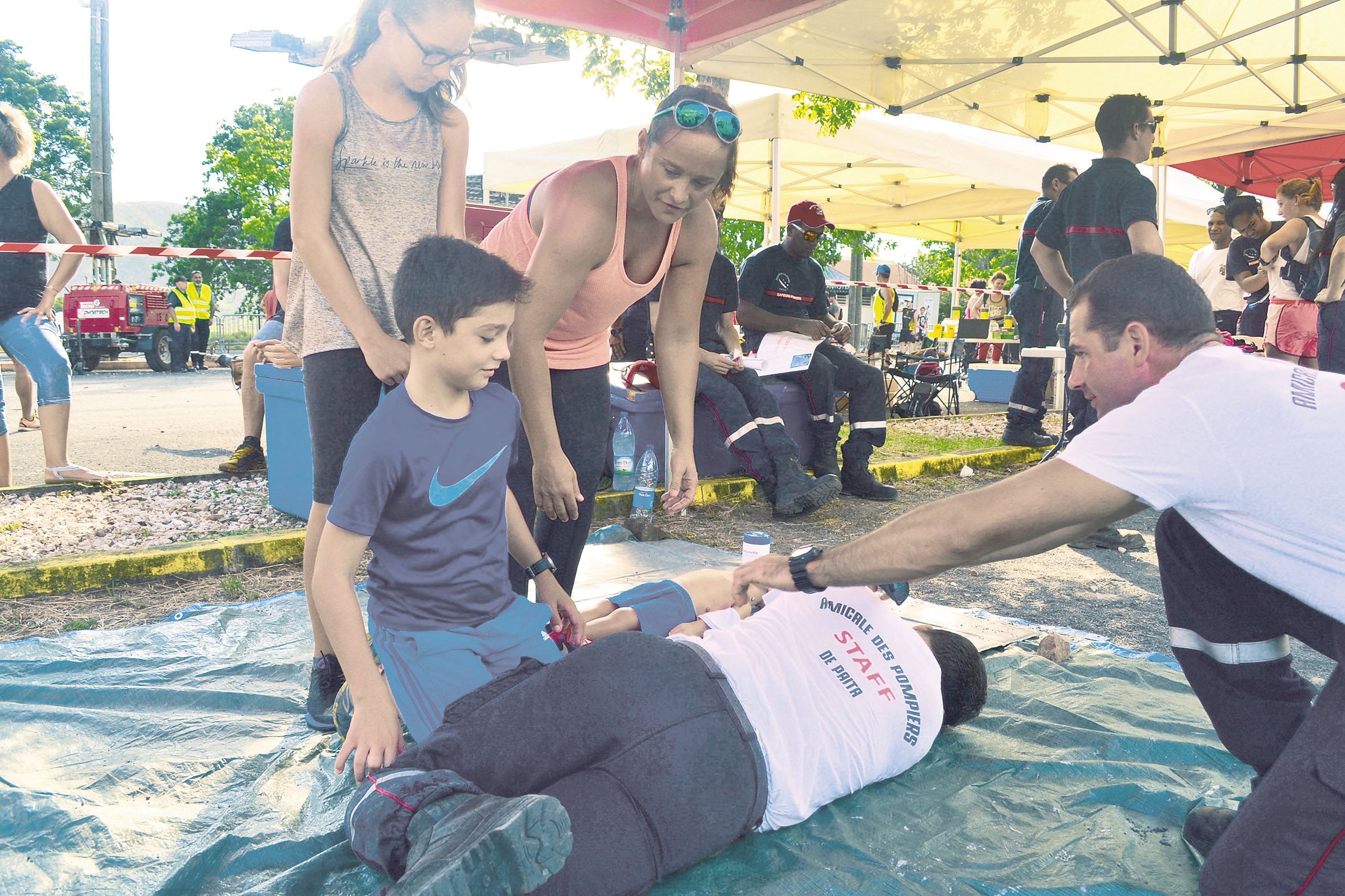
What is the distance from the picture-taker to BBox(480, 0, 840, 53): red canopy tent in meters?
5.13

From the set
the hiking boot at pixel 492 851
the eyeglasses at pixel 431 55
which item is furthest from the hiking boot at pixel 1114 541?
the hiking boot at pixel 492 851

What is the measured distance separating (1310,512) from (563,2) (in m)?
4.73

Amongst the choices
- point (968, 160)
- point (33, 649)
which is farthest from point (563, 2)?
point (968, 160)

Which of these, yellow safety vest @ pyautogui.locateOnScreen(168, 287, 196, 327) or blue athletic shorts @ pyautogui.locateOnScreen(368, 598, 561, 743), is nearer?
blue athletic shorts @ pyautogui.locateOnScreen(368, 598, 561, 743)

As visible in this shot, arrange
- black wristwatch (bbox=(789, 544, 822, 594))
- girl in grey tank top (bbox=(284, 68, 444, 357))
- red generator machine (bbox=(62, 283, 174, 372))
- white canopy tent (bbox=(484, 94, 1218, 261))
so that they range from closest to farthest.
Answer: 1. black wristwatch (bbox=(789, 544, 822, 594))
2. girl in grey tank top (bbox=(284, 68, 444, 357))
3. white canopy tent (bbox=(484, 94, 1218, 261))
4. red generator machine (bbox=(62, 283, 174, 372))

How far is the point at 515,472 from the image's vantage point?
273 cm

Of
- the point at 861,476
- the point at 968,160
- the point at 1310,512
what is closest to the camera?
the point at 1310,512

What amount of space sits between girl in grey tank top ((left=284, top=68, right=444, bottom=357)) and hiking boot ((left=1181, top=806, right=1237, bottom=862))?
2240 mm

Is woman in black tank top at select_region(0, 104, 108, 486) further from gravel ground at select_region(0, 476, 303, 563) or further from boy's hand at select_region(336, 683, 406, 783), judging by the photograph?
boy's hand at select_region(336, 683, 406, 783)

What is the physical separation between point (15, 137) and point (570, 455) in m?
4.06

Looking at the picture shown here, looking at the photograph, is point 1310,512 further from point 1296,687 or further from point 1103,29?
point 1103,29

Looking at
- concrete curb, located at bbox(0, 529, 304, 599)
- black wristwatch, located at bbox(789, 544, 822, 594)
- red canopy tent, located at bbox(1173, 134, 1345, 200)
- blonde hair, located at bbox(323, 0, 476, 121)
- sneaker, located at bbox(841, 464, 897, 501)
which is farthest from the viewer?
red canopy tent, located at bbox(1173, 134, 1345, 200)

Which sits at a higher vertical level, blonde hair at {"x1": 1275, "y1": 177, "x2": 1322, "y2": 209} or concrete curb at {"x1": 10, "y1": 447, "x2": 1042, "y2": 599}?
blonde hair at {"x1": 1275, "y1": 177, "x2": 1322, "y2": 209}

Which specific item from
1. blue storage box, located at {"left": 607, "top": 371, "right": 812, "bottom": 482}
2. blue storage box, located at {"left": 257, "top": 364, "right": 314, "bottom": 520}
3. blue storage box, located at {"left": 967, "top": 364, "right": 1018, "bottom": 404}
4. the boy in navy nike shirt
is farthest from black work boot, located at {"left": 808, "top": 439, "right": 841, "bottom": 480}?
blue storage box, located at {"left": 967, "top": 364, "right": 1018, "bottom": 404}
